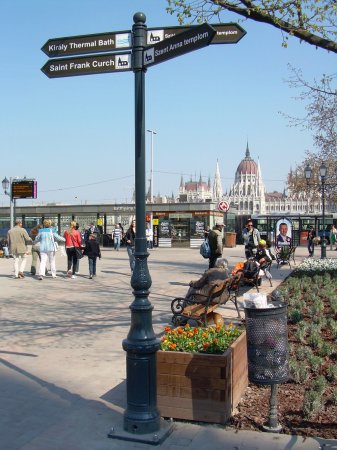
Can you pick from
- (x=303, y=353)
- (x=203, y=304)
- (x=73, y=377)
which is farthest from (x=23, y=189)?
(x=303, y=353)

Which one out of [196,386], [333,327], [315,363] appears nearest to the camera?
[196,386]

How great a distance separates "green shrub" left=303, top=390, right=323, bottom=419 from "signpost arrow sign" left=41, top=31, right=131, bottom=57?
137 inches

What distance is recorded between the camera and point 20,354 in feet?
22.0

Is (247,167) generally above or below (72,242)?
above

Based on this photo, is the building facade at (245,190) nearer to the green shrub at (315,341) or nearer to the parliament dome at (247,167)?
the parliament dome at (247,167)

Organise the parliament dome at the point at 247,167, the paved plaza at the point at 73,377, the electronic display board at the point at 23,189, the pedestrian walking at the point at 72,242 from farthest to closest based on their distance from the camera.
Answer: the parliament dome at the point at 247,167
the electronic display board at the point at 23,189
the pedestrian walking at the point at 72,242
the paved plaza at the point at 73,377

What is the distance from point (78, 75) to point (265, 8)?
147 inches

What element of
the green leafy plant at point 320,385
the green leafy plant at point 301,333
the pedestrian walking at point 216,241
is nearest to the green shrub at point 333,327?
the green leafy plant at point 301,333

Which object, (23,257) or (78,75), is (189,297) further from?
(23,257)

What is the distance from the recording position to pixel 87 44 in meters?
4.70

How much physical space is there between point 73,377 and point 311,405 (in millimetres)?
2668

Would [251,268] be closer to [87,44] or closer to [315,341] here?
[315,341]

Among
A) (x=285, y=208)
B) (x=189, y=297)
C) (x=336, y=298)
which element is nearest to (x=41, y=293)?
(x=189, y=297)

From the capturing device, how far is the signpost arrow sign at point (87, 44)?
15.1 ft
